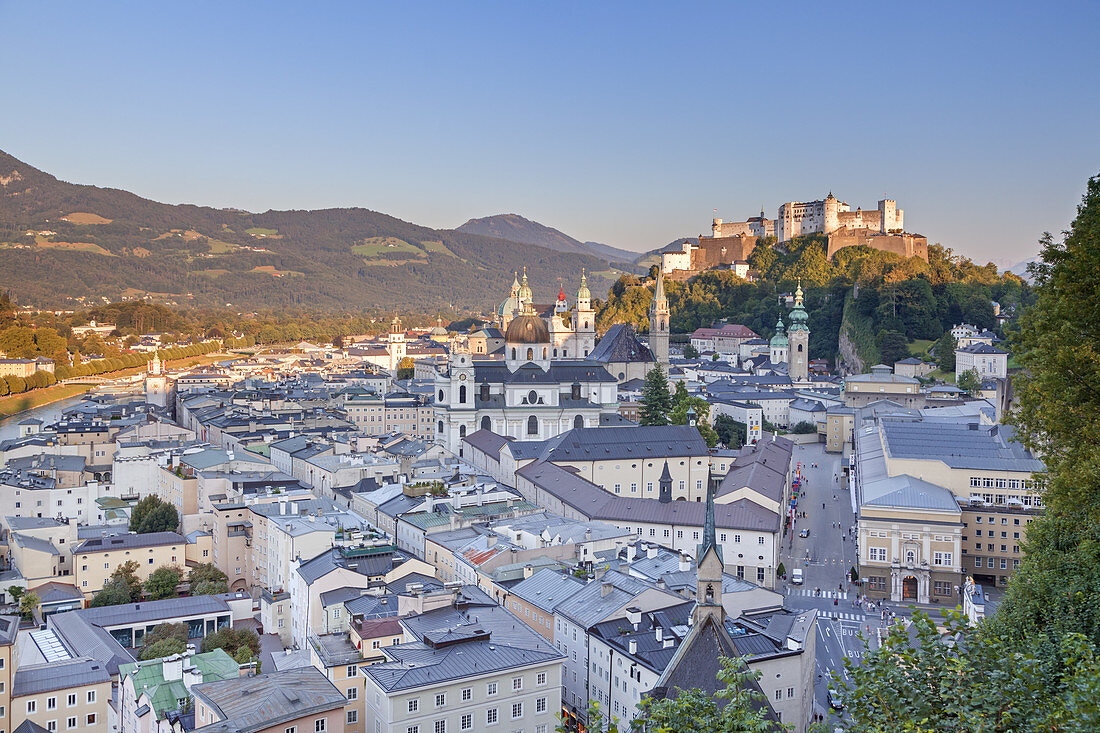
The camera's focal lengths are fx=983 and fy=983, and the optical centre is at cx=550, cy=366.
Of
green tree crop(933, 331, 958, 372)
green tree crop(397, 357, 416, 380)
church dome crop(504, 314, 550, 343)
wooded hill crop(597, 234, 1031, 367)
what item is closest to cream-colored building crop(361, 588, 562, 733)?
church dome crop(504, 314, 550, 343)

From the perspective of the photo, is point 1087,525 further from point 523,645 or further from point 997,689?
point 523,645

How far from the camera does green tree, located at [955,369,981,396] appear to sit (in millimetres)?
66500

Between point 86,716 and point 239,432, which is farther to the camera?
point 239,432

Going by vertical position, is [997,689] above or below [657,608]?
above

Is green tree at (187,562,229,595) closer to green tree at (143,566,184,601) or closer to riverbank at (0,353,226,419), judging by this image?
green tree at (143,566,184,601)

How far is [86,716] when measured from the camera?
73.0 ft

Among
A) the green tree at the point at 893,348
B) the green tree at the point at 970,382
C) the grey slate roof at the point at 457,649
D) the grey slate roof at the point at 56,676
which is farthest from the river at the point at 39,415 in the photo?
the green tree at the point at 970,382

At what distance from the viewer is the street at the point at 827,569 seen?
27297 millimetres

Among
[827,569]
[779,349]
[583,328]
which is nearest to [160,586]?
[827,569]

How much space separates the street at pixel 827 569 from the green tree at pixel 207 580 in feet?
61.4

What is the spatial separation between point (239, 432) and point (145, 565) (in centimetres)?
2316

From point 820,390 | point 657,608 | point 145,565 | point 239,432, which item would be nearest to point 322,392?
point 239,432

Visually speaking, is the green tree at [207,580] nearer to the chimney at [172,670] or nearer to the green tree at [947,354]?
the chimney at [172,670]

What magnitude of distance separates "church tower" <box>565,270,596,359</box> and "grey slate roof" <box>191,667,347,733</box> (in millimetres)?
56521
